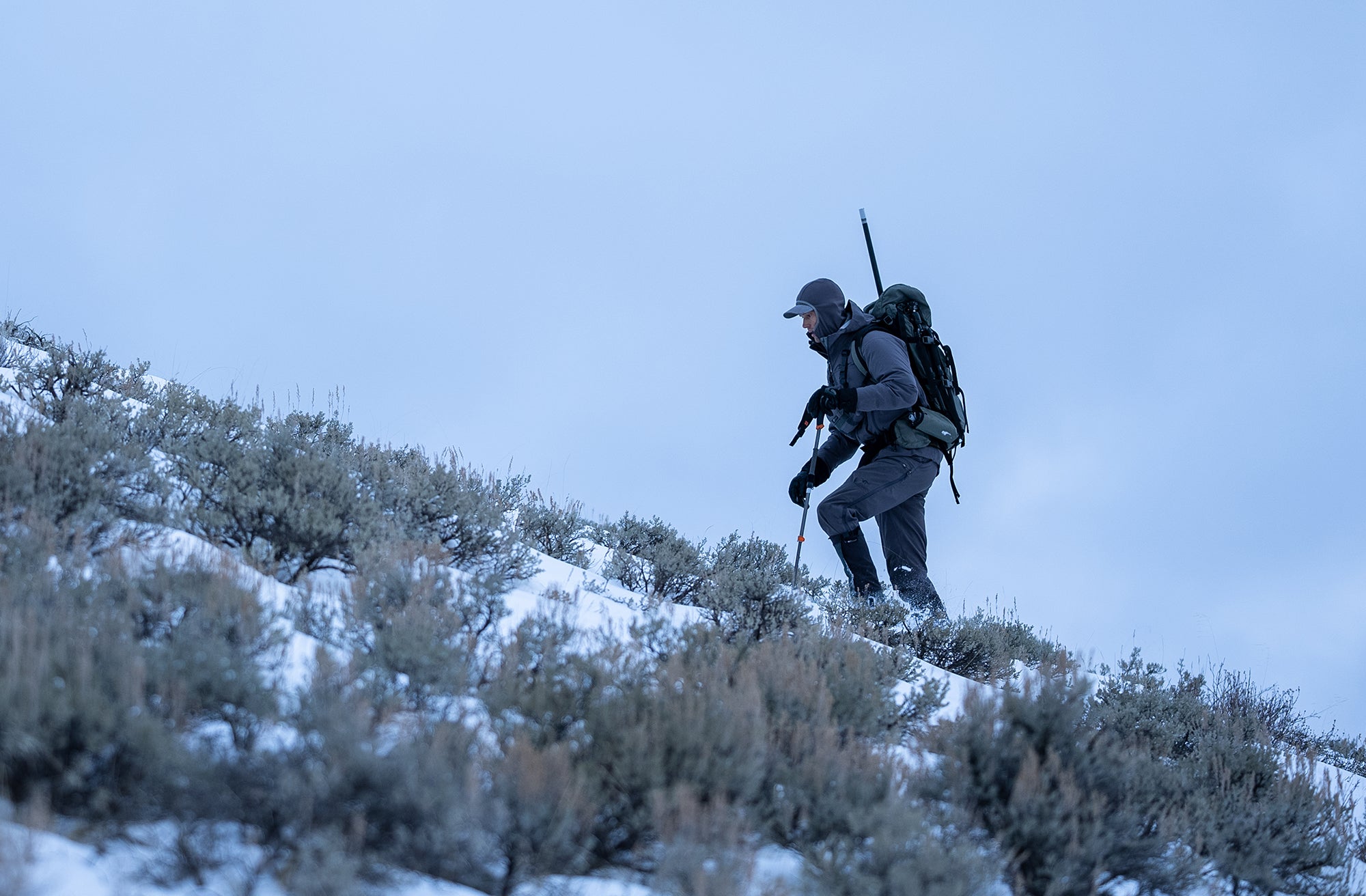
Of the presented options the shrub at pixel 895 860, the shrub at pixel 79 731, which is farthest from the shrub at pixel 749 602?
the shrub at pixel 79 731

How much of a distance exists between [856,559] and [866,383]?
151 cm

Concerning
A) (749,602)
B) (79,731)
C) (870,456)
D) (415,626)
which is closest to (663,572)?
(749,602)

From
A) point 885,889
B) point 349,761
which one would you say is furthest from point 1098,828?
point 349,761

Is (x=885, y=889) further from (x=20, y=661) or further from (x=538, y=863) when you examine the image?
(x=20, y=661)

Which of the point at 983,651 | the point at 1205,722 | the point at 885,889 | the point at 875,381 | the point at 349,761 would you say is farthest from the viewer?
the point at 875,381

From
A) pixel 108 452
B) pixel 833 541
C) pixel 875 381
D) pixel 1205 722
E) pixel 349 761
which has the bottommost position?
pixel 349 761

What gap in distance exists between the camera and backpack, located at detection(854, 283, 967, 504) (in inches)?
289

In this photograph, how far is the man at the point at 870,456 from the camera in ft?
23.2

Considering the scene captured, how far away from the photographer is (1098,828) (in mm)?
2752

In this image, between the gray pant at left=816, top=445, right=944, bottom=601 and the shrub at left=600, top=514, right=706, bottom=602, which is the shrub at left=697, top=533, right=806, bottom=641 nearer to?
the shrub at left=600, top=514, right=706, bottom=602

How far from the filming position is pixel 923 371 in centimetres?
749

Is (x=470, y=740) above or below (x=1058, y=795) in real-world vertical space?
below

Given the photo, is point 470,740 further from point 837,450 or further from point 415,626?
point 837,450

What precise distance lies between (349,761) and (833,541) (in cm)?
568
